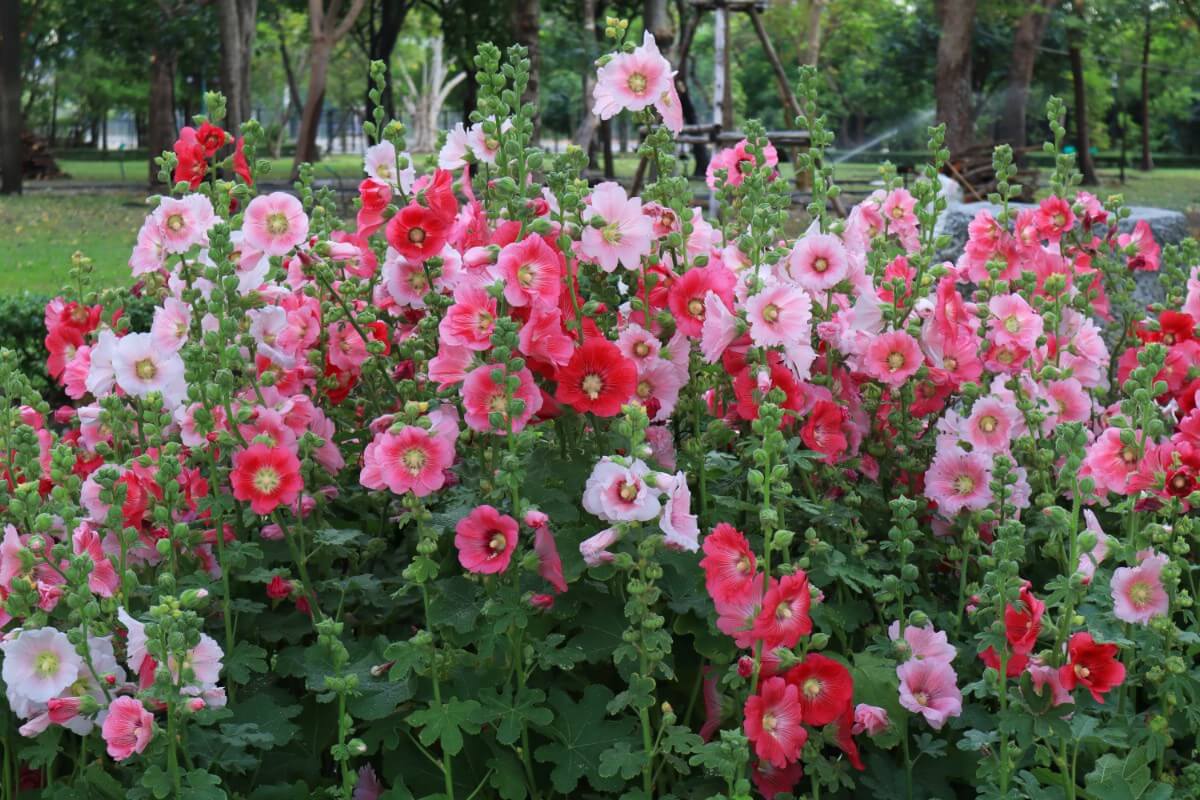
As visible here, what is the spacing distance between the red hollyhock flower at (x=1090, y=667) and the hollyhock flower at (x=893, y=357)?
58 cm

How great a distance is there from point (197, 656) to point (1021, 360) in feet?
4.49

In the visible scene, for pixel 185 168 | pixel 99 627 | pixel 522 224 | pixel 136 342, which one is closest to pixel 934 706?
pixel 522 224

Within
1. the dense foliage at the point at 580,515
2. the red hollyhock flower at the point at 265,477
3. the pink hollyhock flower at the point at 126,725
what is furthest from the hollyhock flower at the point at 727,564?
the pink hollyhock flower at the point at 126,725

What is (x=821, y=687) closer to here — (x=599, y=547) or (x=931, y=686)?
(x=931, y=686)

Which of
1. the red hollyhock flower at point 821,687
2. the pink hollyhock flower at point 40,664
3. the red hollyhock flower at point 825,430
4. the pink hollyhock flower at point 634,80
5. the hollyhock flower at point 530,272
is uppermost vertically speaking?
the pink hollyhock flower at point 634,80

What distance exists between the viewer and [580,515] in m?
1.93

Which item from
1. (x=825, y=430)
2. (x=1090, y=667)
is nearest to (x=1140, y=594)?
(x=1090, y=667)

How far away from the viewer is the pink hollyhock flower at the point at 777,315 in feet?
6.21

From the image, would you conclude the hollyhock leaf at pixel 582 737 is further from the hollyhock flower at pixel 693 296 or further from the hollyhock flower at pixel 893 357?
the hollyhock flower at pixel 893 357

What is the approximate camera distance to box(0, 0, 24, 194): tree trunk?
70.7 ft

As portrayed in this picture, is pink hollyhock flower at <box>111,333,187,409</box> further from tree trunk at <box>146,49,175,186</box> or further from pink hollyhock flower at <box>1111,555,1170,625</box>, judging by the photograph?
tree trunk at <box>146,49,175,186</box>

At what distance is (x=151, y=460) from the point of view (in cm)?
203

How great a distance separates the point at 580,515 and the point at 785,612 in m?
0.36

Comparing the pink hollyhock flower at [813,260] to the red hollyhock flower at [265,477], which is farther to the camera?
the pink hollyhock flower at [813,260]
